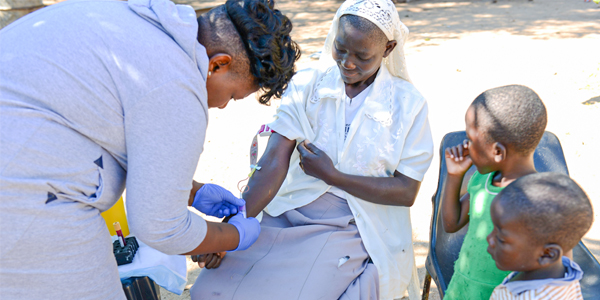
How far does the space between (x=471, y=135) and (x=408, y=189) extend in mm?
528

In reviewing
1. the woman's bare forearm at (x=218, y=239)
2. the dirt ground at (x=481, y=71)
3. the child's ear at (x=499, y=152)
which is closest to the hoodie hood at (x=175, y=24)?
the woman's bare forearm at (x=218, y=239)

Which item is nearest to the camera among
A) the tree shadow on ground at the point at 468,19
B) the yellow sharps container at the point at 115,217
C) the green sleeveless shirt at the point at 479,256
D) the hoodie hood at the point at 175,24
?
the hoodie hood at the point at 175,24

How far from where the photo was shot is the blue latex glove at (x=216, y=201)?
79.7 inches

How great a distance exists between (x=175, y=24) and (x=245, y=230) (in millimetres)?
783

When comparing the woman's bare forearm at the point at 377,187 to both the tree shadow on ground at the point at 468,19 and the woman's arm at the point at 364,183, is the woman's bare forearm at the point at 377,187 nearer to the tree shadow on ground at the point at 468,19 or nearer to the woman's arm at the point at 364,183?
the woman's arm at the point at 364,183

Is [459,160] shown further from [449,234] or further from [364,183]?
[449,234]

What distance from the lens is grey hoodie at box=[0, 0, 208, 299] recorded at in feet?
3.84

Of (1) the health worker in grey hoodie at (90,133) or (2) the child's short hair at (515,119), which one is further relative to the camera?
(2) the child's short hair at (515,119)

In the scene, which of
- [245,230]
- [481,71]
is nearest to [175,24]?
[245,230]

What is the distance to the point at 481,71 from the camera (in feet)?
19.2

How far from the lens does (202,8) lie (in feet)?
28.0

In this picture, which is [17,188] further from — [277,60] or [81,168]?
[277,60]

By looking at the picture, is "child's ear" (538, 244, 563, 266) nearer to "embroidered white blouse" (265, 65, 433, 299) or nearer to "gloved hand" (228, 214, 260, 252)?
"embroidered white blouse" (265, 65, 433, 299)

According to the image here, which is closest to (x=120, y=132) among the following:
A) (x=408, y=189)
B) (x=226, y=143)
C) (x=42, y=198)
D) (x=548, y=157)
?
(x=42, y=198)
